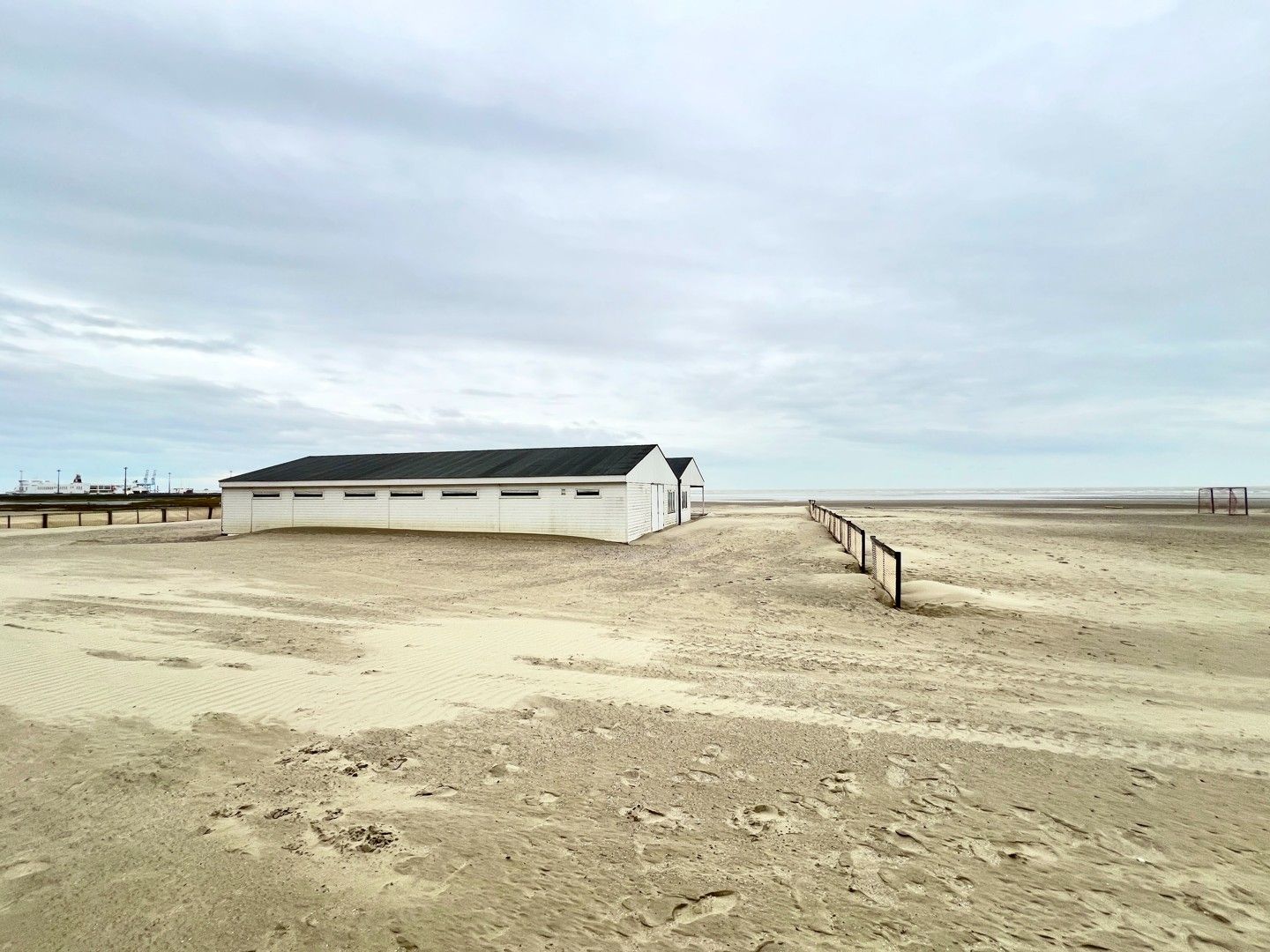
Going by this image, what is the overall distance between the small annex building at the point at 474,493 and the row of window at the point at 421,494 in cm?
4

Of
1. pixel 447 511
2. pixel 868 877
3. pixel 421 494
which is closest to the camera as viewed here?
pixel 868 877

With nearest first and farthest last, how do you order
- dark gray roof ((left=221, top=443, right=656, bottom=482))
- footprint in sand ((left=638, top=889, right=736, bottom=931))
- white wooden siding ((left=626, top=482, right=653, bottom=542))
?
footprint in sand ((left=638, top=889, right=736, bottom=931)) < white wooden siding ((left=626, top=482, right=653, bottom=542)) < dark gray roof ((left=221, top=443, right=656, bottom=482))

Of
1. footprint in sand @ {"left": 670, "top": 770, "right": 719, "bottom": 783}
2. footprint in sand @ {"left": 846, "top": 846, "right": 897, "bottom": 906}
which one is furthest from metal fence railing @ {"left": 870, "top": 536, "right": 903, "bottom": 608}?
footprint in sand @ {"left": 846, "top": 846, "right": 897, "bottom": 906}

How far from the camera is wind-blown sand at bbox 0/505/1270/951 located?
3.29 meters

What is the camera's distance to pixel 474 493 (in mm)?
27531

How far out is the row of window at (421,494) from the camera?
26.0 meters

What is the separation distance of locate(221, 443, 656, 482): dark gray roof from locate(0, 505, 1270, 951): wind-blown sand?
1571 cm

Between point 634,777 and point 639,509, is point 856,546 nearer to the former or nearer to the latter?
point 639,509

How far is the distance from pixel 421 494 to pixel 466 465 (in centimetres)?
298

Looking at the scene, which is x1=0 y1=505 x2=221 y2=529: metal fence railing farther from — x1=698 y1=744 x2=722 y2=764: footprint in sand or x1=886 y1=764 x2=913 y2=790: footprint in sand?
x1=886 y1=764 x2=913 y2=790: footprint in sand

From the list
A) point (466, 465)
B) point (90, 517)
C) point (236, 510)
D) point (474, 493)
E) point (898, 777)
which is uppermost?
point (466, 465)

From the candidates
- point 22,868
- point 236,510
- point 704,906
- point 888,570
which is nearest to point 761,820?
point 704,906

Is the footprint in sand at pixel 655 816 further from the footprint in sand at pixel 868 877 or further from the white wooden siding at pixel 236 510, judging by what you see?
the white wooden siding at pixel 236 510

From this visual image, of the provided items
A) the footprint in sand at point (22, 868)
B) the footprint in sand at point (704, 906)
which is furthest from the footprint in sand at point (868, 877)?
the footprint in sand at point (22, 868)
